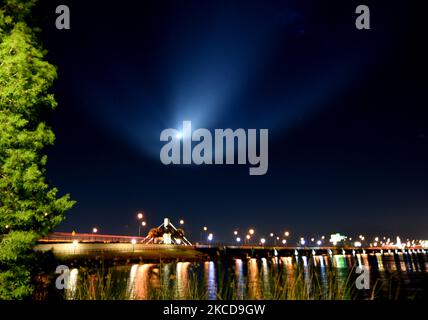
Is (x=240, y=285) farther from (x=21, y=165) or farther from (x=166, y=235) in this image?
(x=166, y=235)

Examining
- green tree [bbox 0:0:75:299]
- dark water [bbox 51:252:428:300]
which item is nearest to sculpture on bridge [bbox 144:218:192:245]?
dark water [bbox 51:252:428:300]

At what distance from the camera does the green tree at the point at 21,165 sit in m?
8.99

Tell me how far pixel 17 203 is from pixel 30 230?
86cm

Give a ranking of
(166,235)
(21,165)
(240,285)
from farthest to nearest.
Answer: (166,235), (240,285), (21,165)

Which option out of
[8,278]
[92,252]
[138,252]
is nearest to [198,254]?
[138,252]

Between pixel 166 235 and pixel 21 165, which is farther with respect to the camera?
pixel 166 235

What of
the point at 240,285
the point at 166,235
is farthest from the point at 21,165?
the point at 166,235

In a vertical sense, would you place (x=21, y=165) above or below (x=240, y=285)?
above

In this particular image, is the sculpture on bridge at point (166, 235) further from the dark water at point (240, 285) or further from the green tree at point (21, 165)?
the green tree at point (21, 165)

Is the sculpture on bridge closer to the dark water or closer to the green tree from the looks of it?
the dark water

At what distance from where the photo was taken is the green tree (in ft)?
29.5

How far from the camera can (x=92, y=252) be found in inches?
2980

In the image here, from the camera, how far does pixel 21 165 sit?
908 centimetres

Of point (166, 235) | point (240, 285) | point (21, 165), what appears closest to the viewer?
point (21, 165)
